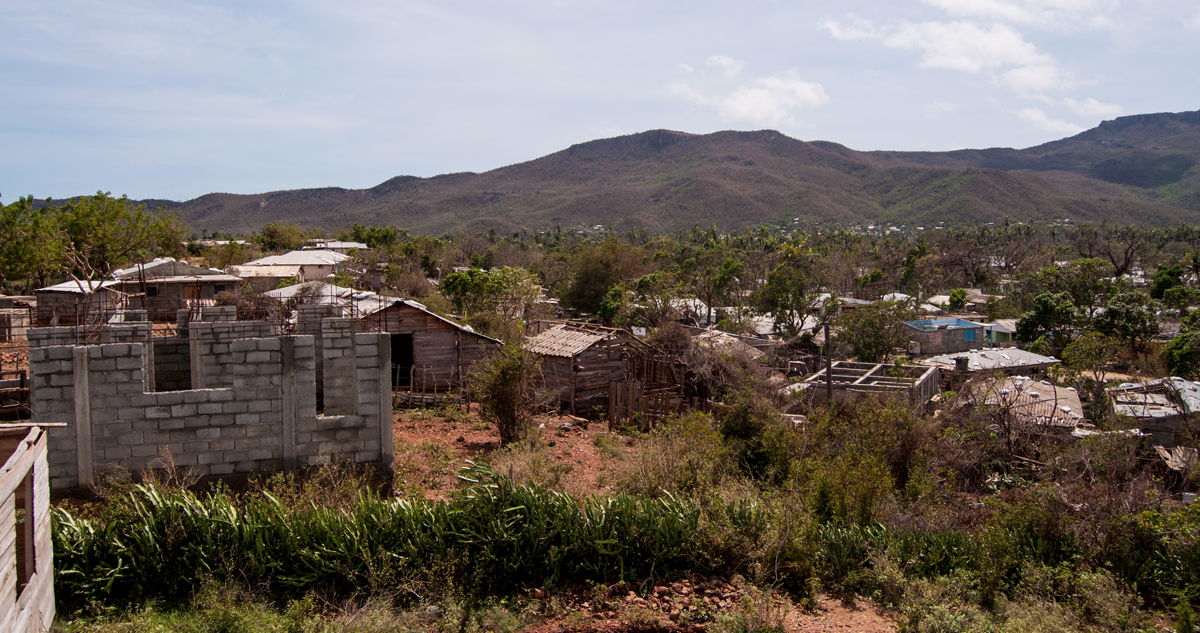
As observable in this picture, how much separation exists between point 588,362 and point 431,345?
4455 millimetres

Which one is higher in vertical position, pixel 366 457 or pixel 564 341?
pixel 564 341

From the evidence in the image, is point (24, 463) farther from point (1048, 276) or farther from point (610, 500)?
point (1048, 276)

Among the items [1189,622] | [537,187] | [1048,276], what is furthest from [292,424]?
[537,187]

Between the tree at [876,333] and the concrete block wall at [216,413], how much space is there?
2284 centimetres

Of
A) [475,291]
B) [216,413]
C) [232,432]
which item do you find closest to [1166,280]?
[475,291]

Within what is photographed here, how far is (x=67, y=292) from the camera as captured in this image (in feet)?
84.3

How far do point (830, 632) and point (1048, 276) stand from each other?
39.1 metres

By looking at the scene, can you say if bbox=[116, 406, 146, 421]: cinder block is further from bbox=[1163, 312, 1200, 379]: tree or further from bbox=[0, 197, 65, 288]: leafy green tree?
bbox=[1163, 312, 1200, 379]: tree

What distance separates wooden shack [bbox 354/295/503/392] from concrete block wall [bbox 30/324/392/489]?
8.60 metres

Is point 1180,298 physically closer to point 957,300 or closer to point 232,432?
point 957,300

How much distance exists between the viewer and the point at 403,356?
19.5 metres

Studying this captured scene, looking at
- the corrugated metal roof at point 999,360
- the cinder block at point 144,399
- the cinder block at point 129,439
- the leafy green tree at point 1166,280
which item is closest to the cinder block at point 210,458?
the cinder block at point 129,439

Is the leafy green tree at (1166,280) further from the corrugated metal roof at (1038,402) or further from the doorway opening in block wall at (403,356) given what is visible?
the doorway opening in block wall at (403,356)

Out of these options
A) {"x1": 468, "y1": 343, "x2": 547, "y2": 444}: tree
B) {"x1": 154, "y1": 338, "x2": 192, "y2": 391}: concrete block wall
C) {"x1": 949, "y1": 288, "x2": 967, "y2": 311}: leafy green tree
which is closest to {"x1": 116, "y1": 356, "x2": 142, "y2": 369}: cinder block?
{"x1": 154, "y1": 338, "x2": 192, "y2": 391}: concrete block wall
